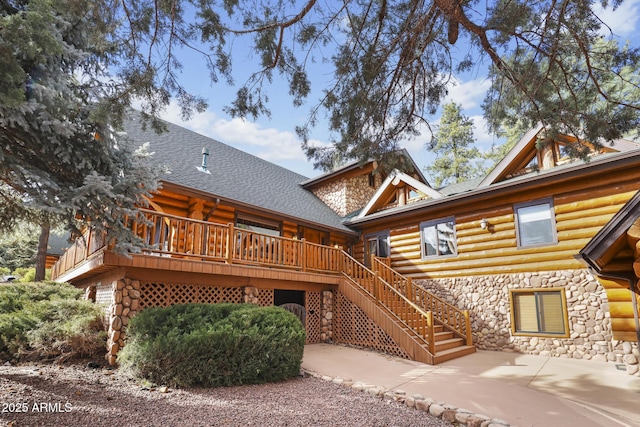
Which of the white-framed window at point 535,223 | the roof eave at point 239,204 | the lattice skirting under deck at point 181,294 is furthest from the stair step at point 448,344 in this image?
the roof eave at point 239,204

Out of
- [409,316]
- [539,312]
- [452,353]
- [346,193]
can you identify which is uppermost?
[346,193]

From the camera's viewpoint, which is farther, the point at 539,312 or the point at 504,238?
the point at 504,238

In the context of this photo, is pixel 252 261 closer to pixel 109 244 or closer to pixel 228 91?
pixel 109 244

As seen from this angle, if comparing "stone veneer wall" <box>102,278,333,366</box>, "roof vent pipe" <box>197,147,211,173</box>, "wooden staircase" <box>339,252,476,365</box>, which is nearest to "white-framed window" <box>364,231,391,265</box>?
"wooden staircase" <box>339,252,476,365</box>

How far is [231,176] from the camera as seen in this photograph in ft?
42.1

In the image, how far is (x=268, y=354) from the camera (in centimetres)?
621

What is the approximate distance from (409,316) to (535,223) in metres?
4.41

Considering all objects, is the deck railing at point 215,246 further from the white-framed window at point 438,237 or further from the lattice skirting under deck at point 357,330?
the white-framed window at point 438,237

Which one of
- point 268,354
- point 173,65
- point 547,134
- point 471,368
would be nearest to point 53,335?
point 268,354

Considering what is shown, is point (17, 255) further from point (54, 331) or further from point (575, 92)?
point (575, 92)

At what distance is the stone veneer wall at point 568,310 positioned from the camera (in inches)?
337

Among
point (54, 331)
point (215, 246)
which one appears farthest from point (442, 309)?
point (54, 331)

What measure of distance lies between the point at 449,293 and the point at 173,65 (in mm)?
9964

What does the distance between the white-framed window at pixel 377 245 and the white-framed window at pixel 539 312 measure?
15.4 feet
